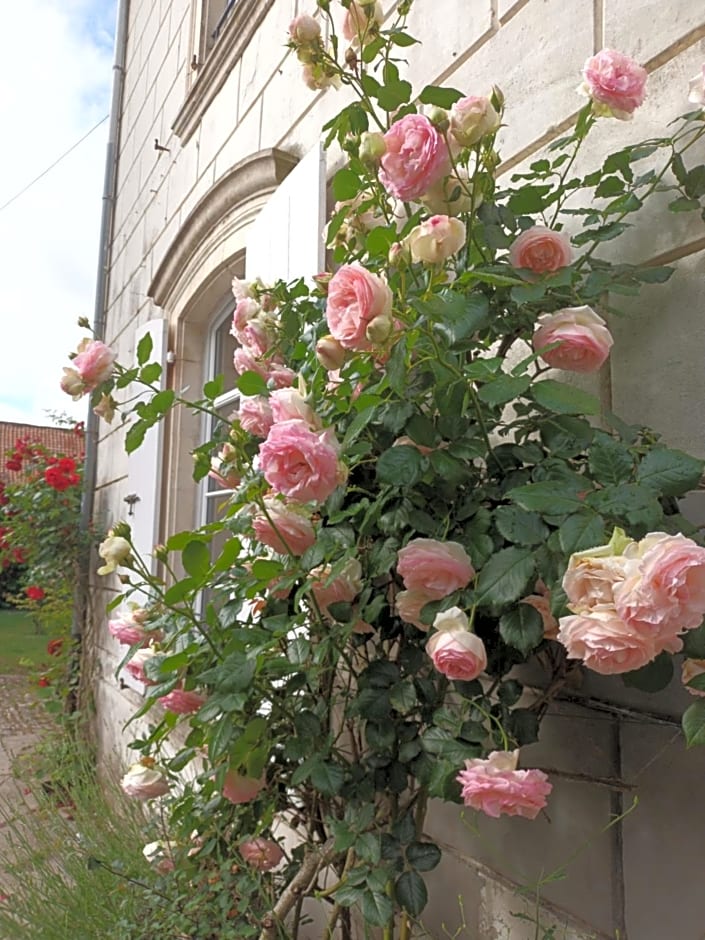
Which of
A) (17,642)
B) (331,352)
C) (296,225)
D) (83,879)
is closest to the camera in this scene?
(331,352)

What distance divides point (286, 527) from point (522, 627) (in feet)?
1.28

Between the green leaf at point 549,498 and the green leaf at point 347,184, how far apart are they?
0.60 metres

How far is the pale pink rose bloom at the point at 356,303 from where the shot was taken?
2.81ft

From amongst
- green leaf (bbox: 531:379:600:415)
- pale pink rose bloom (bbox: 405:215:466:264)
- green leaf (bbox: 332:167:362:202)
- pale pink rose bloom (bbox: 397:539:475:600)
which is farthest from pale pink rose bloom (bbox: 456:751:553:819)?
green leaf (bbox: 332:167:362:202)

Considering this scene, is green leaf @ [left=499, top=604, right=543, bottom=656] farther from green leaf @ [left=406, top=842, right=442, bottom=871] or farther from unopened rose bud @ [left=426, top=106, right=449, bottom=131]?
unopened rose bud @ [left=426, top=106, right=449, bottom=131]

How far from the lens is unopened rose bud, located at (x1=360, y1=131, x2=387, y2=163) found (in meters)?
0.95

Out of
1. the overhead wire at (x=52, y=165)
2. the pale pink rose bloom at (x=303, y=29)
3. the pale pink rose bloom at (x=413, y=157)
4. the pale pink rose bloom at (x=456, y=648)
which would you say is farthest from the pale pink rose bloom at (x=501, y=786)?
the overhead wire at (x=52, y=165)

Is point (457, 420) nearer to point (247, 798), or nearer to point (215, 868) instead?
point (247, 798)

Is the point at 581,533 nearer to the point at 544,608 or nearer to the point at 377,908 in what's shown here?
the point at 544,608

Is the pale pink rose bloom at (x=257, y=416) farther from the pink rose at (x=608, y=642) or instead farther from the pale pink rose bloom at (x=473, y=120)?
the pink rose at (x=608, y=642)

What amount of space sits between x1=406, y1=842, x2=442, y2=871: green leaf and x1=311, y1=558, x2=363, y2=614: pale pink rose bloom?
39cm

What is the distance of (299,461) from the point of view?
2.82ft

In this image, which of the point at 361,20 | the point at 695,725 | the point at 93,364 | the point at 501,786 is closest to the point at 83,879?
the point at 93,364

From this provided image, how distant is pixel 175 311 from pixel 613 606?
3368mm
